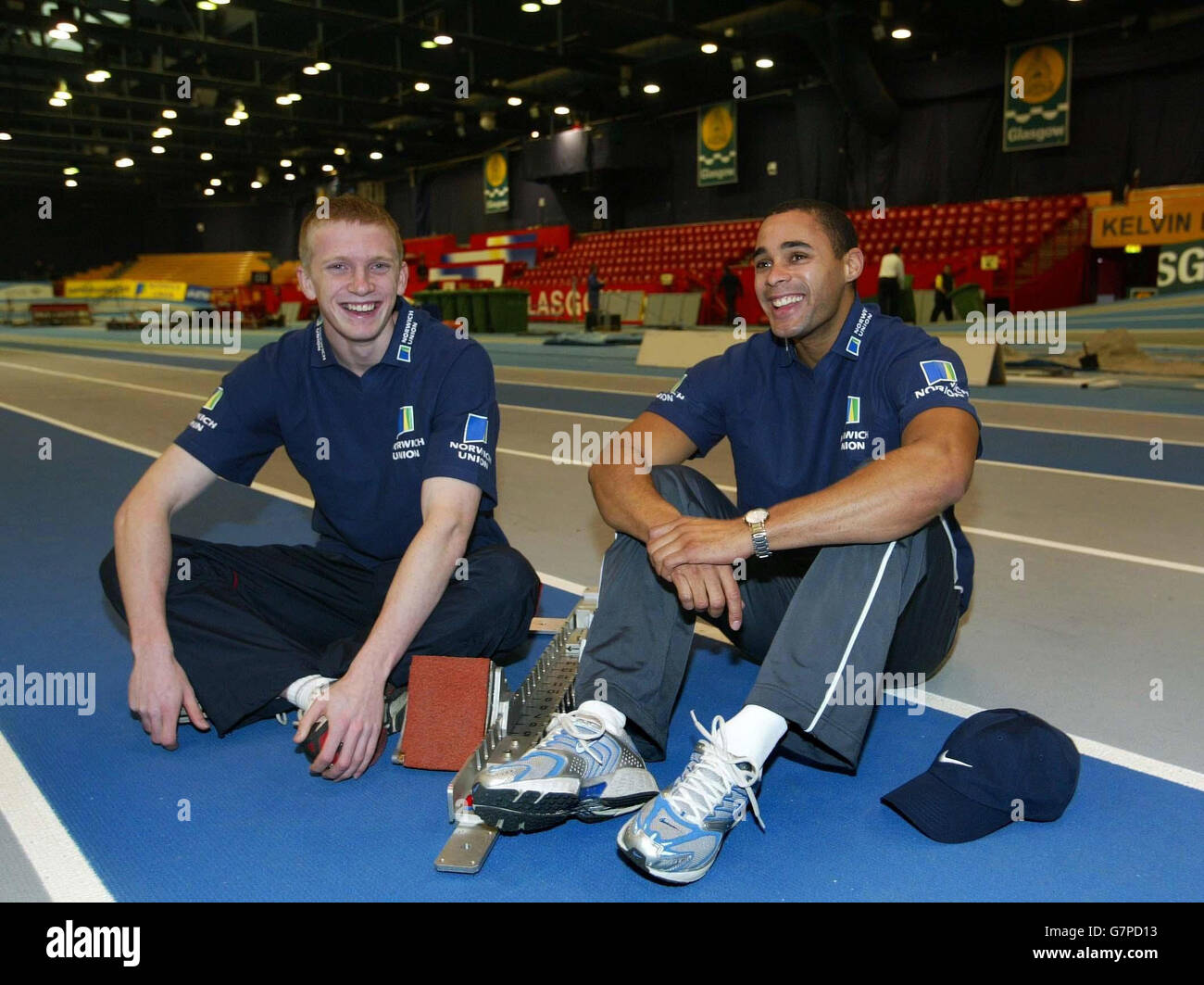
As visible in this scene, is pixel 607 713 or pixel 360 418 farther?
pixel 360 418

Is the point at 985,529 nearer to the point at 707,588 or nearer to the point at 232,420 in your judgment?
the point at 707,588

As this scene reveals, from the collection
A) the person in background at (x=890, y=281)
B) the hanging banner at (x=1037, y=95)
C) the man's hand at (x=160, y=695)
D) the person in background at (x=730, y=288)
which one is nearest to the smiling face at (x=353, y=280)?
the man's hand at (x=160, y=695)

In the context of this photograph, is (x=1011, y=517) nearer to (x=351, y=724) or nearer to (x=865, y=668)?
(x=865, y=668)

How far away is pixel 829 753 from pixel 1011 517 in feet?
9.89

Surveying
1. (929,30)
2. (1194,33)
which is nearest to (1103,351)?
(1194,33)

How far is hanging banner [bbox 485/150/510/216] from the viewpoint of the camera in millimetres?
34844

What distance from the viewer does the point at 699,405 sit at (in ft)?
9.58

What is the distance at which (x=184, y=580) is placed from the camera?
8.78 ft

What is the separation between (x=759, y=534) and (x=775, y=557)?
1.03ft

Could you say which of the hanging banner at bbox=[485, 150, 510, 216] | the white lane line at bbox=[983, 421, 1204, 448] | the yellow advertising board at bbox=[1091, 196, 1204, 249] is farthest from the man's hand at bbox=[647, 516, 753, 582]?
the hanging banner at bbox=[485, 150, 510, 216]

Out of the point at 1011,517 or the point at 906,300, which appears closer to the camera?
the point at 1011,517

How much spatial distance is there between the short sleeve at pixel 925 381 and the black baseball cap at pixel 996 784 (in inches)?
29.9

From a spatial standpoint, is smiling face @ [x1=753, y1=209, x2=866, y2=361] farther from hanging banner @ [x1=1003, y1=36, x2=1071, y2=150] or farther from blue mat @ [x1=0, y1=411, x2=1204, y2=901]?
hanging banner @ [x1=1003, y1=36, x2=1071, y2=150]

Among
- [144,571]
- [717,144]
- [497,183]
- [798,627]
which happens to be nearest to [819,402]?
[798,627]
